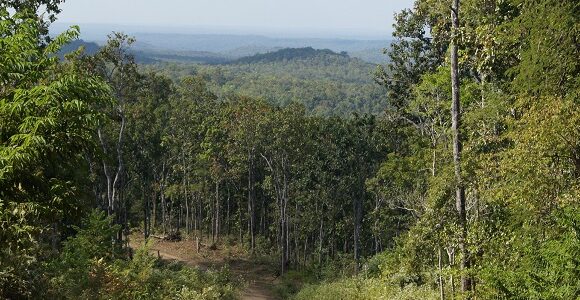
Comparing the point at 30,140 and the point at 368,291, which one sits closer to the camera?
the point at 30,140

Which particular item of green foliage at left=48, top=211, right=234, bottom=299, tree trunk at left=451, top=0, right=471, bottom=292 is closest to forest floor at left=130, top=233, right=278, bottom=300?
green foliage at left=48, top=211, right=234, bottom=299

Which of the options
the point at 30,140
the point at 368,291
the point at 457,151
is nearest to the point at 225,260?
the point at 368,291

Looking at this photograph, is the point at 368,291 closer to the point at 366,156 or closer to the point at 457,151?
the point at 457,151

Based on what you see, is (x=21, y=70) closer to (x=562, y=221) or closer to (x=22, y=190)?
(x=22, y=190)

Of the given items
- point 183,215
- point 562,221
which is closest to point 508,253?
point 562,221

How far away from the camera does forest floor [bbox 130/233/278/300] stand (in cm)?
3431

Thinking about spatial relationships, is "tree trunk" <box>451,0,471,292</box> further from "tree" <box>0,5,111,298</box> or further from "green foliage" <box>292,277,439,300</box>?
"tree" <box>0,5,111,298</box>

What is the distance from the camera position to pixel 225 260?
39.7 meters

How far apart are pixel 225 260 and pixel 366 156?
543 inches

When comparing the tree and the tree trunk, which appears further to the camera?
the tree trunk

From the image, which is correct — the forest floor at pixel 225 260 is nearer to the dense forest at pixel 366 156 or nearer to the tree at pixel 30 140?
the dense forest at pixel 366 156

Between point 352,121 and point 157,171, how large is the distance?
19260mm

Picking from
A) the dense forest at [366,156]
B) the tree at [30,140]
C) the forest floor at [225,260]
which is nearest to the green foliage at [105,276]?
the dense forest at [366,156]

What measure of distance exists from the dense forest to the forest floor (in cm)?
101
